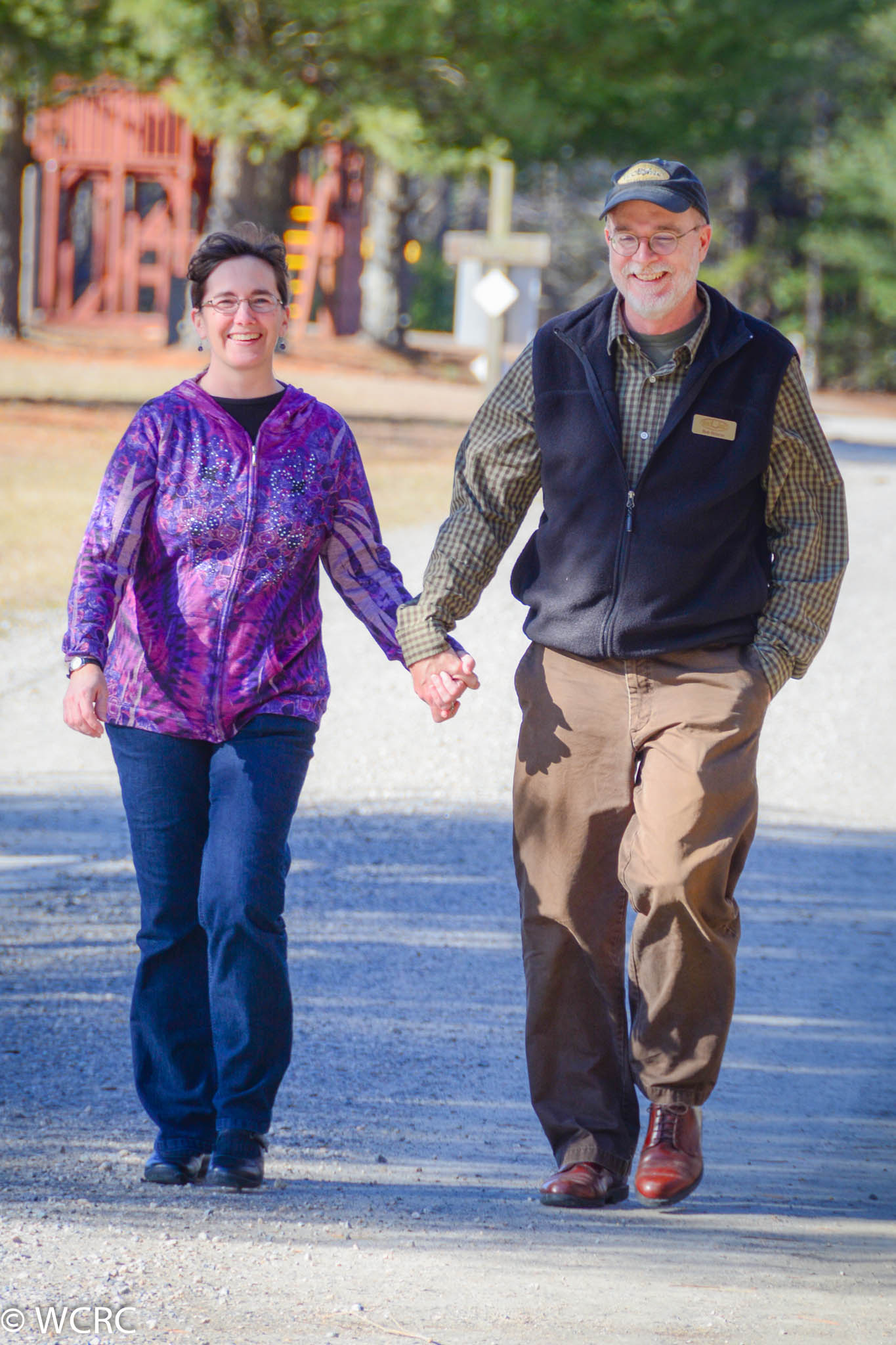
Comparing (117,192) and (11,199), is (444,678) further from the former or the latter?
(117,192)

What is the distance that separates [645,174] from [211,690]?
1382mm

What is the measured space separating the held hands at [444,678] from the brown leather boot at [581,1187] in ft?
3.27

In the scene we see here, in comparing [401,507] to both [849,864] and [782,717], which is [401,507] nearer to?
[782,717]

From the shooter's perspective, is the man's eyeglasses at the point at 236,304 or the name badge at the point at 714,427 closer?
the name badge at the point at 714,427

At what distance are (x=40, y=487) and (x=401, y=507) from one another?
3294 millimetres

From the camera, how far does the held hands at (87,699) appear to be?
3.72 m

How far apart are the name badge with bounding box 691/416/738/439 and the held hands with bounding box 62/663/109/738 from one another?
4.31 feet

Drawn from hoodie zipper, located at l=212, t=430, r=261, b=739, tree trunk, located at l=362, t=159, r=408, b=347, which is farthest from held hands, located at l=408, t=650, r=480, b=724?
tree trunk, located at l=362, t=159, r=408, b=347

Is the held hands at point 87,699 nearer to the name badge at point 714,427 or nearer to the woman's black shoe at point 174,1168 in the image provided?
the woman's black shoe at point 174,1168

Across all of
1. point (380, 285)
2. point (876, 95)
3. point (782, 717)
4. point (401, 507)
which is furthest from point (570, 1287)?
point (876, 95)

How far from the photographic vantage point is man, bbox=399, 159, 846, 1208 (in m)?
3.73

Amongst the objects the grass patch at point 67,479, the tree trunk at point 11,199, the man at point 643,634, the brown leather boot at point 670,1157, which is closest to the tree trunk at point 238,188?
the tree trunk at point 11,199

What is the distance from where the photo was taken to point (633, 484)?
12.3 ft

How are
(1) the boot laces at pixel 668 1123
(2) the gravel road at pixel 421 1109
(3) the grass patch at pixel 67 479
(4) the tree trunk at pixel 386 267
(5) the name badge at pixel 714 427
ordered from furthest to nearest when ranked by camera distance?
(4) the tree trunk at pixel 386 267 < (3) the grass patch at pixel 67 479 < (1) the boot laces at pixel 668 1123 < (5) the name badge at pixel 714 427 < (2) the gravel road at pixel 421 1109
